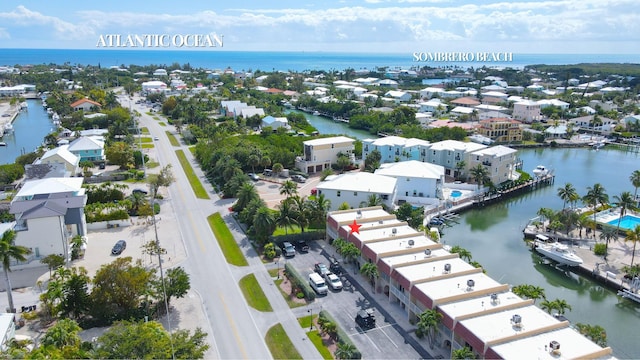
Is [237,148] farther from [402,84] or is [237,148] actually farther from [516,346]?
[402,84]

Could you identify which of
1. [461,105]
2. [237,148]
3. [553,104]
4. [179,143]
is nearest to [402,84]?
[461,105]

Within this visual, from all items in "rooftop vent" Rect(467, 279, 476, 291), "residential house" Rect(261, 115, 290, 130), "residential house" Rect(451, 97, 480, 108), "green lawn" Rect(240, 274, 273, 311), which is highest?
"residential house" Rect(451, 97, 480, 108)

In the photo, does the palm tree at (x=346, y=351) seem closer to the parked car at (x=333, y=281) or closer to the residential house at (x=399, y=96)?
the parked car at (x=333, y=281)

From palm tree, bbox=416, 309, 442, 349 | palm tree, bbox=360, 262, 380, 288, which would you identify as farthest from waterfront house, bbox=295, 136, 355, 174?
palm tree, bbox=416, 309, 442, 349

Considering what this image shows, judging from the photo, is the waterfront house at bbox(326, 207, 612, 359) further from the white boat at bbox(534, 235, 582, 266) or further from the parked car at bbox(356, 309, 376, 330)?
the white boat at bbox(534, 235, 582, 266)

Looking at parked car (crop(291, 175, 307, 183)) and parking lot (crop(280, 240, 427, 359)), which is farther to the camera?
parked car (crop(291, 175, 307, 183))
